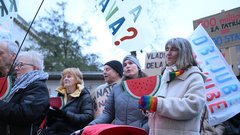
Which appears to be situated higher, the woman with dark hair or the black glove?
the woman with dark hair

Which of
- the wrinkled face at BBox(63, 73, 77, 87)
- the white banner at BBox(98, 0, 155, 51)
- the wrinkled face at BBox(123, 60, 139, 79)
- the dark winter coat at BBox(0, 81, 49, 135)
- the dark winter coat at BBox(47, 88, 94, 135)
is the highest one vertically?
the white banner at BBox(98, 0, 155, 51)

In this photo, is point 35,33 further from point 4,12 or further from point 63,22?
point 4,12

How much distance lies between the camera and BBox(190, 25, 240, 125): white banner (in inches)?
171

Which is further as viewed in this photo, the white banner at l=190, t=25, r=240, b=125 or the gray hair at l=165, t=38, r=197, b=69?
the white banner at l=190, t=25, r=240, b=125

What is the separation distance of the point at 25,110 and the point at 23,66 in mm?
497

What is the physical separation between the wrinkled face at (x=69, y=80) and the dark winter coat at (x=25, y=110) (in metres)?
1.28

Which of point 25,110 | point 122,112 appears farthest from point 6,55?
point 122,112

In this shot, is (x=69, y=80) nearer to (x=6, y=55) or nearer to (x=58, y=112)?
(x=58, y=112)

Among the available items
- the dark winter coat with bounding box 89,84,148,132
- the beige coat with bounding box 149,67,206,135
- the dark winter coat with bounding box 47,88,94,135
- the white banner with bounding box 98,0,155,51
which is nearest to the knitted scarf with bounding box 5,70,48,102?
the dark winter coat with bounding box 89,84,148,132

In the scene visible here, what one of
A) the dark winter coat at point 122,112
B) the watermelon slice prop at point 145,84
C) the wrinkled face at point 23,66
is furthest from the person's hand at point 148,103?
the wrinkled face at point 23,66

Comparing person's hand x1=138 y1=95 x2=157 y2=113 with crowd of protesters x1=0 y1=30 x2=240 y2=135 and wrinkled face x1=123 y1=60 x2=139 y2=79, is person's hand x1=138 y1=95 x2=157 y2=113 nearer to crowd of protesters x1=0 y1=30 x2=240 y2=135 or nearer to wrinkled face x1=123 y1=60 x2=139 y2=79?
crowd of protesters x1=0 y1=30 x2=240 y2=135

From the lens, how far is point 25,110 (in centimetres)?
Result: 265

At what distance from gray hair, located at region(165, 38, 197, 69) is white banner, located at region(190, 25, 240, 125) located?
173 cm

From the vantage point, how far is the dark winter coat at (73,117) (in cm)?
372
